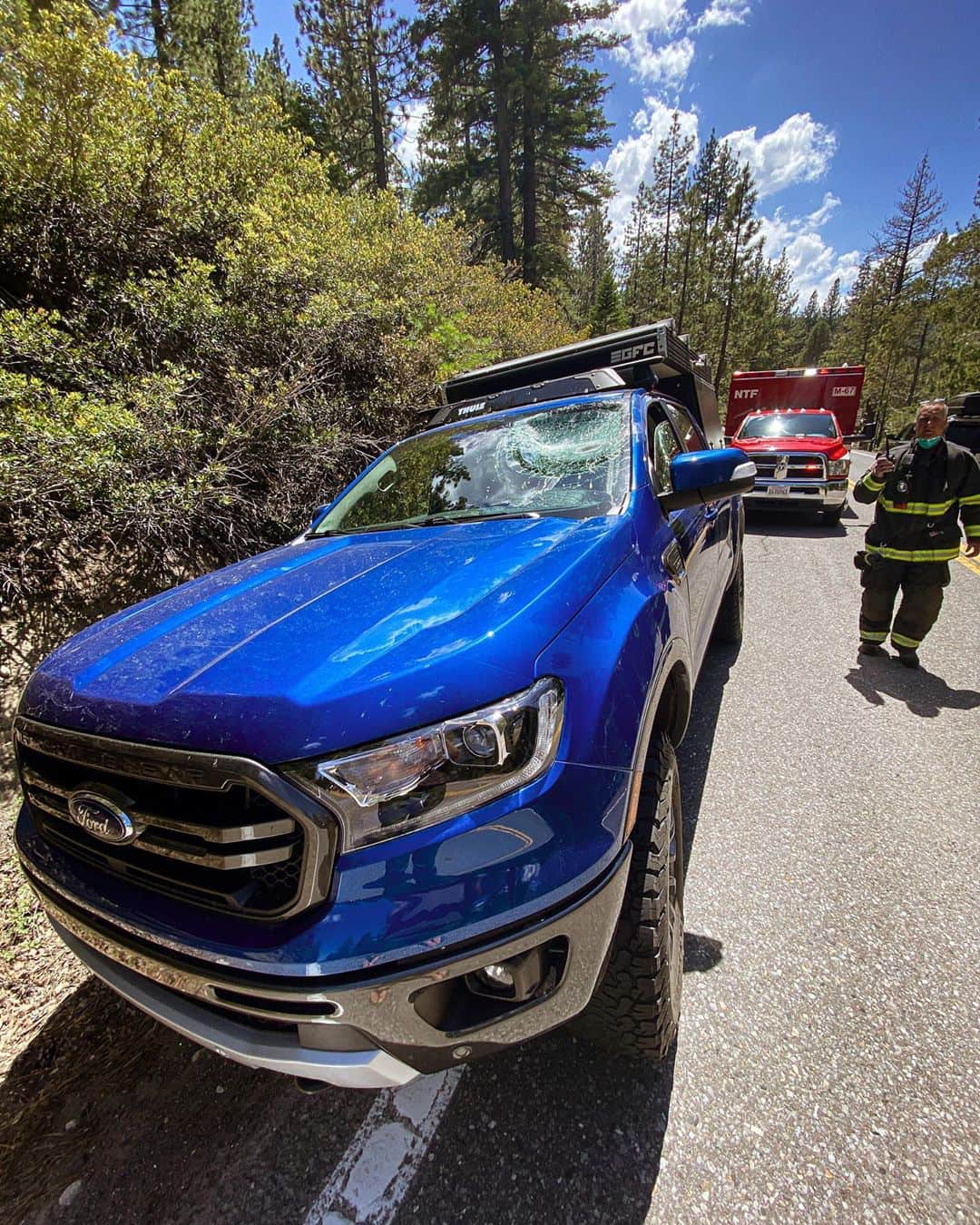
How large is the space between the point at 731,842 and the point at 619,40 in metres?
26.6

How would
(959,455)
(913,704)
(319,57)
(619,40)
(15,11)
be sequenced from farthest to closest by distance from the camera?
(619,40)
(319,57)
(15,11)
(959,455)
(913,704)

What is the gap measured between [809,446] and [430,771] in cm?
963

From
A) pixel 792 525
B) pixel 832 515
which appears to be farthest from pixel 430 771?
pixel 792 525

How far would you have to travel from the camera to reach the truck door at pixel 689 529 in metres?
2.39

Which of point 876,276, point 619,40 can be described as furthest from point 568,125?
point 876,276

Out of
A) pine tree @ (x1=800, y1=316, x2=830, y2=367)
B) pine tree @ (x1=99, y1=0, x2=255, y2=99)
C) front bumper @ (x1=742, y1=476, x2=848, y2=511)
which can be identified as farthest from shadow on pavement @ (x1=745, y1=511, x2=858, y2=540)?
pine tree @ (x1=800, y1=316, x2=830, y2=367)

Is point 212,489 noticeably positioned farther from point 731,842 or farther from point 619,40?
point 619,40

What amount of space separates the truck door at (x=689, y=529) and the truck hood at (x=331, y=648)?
694mm

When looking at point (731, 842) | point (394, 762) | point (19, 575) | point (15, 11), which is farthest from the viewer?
point (15, 11)

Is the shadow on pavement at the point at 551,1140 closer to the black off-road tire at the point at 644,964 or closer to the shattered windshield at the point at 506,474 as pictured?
the black off-road tire at the point at 644,964

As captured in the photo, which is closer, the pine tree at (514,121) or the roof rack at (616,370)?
the roof rack at (616,370)

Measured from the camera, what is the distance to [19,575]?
298 centimetres

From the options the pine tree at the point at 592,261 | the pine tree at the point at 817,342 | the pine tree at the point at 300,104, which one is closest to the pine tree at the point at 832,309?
the pine tree at the point at 817,342

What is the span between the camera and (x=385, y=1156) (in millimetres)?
1453
